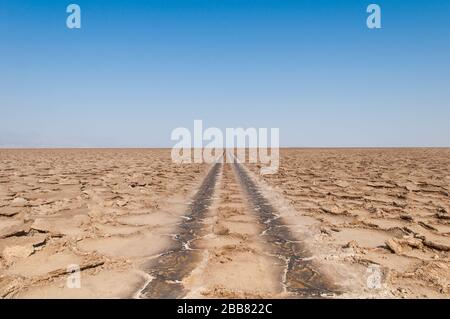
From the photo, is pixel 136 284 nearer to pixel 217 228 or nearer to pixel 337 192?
pixel 217 228

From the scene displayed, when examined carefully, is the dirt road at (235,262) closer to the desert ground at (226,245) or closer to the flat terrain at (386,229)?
the desert ground at (226,245)

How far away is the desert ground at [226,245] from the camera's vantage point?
281 cm

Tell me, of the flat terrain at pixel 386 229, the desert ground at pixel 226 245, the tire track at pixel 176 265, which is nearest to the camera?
the tire track at pixel 176 265

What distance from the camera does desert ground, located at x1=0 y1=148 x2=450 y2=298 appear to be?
2814 mm

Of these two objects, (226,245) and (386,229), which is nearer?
(226,245)

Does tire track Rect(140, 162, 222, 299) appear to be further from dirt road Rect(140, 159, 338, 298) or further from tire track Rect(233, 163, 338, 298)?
tire track Rect(233, 163, 338, 298)

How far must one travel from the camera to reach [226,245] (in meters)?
3.93

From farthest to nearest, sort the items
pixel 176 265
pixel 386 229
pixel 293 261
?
pixel 386 229
pixel 293 261
pixel 176 265

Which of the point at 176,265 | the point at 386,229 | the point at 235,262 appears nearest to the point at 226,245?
the point at 235,262

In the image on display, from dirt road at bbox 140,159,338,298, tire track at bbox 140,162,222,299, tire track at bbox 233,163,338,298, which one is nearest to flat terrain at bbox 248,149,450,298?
tire track at bbox 233,163,338,298

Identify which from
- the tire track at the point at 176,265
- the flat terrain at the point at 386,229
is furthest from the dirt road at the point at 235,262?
the flat terrain at the point at 386,229

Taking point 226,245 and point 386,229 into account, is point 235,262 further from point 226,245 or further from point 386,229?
point 386,229

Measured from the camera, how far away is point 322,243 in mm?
4043
